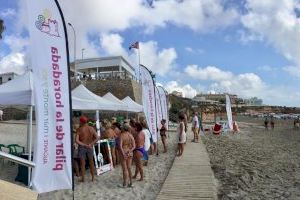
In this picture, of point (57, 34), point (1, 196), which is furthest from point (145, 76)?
point (1, 196)

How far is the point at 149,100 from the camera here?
15453 millimetres

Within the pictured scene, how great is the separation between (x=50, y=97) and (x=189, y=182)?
4.42 metres

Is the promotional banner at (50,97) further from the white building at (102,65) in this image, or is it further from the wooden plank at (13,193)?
the white building at (102,65)

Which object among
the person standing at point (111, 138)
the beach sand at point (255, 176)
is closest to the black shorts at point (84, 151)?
the person standing at point (111, 138)

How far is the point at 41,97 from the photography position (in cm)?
716

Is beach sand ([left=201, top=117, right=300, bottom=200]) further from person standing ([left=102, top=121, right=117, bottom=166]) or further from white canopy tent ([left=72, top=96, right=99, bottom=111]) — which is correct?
white canopy tent ([left=72, top=96, right=99, bottom=111])

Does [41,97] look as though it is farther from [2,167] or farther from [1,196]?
[2,167]

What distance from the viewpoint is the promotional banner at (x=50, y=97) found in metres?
7.16

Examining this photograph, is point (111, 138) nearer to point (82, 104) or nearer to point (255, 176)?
point (82, 104)

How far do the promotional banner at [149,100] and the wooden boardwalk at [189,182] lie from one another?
1.84 metres

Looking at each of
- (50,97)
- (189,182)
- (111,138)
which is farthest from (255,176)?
(50,97)

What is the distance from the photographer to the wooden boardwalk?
9.12m

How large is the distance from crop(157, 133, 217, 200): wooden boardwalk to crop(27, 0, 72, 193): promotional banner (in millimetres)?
2391

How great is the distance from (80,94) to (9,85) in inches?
118
